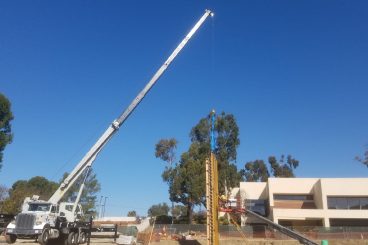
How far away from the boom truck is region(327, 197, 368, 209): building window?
98.0ft

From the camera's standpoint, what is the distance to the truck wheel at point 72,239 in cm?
2955

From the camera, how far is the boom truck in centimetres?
2633

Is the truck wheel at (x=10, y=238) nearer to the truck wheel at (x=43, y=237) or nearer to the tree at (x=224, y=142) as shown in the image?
the truck wheel at (x=43, y=237)

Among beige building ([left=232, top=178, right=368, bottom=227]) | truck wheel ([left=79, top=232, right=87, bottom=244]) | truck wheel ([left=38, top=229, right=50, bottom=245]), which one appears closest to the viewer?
truck wheel ([left=38, top=229, right=50, bottom=245])

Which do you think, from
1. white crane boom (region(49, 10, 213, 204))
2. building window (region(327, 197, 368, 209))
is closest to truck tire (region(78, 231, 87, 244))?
white crane boom (region(49, 10, 213, 204))

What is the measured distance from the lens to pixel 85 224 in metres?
32.7

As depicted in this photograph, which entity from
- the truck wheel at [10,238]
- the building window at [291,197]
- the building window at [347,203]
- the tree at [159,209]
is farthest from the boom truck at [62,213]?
the tree at [159,209]

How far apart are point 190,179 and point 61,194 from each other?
89.2 ft

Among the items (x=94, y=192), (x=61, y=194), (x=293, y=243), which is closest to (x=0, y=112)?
(x=61, y=194)

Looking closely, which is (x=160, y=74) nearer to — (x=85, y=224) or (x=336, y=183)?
(x=85, y=224)

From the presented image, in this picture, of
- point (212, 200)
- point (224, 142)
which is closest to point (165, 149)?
point (224, 142)

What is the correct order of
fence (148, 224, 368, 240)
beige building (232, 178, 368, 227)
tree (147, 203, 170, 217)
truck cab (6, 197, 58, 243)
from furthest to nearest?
tree (147, 203, 170, 217) → beige building (232, 178, 368, 227) → fence (148, 224, 368, 240) → truck cab (6, 197, 58, 243)

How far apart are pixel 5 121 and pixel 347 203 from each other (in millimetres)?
47434

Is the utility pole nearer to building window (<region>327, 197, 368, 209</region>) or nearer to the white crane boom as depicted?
the white crane boom
